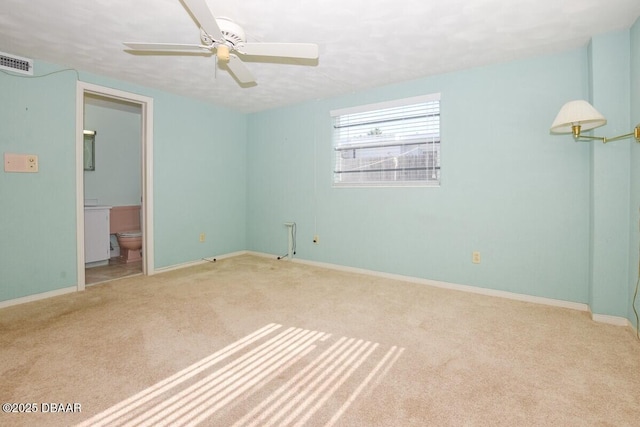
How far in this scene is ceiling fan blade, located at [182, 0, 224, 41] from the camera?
1492 mm

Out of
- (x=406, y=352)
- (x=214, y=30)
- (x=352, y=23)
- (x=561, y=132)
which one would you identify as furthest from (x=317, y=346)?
(x=561, y=132)

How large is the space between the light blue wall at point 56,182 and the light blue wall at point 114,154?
1.32 meters

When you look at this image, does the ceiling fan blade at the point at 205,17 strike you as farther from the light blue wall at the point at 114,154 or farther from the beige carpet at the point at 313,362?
the light blue wall at the point at 114,154

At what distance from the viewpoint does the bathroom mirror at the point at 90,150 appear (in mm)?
4727

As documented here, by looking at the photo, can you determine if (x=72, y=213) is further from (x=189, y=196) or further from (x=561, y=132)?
(x=561, y=132)

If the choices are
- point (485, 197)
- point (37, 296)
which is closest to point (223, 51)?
point (485, 197)

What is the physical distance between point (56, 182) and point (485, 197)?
168 inches

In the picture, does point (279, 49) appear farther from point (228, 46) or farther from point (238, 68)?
point (238, 68)

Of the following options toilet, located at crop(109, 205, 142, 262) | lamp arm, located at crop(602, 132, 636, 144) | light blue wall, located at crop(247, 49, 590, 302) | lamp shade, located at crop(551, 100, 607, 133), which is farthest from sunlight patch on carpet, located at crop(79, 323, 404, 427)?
toilet, located at crop(109, 205, 142, 262)

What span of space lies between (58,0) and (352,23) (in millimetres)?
1963

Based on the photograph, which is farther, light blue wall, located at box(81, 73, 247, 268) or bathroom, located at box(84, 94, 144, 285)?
bathroom, located at box(84, 94, 144, 285)

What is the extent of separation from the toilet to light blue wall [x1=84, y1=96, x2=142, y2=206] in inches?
5.6

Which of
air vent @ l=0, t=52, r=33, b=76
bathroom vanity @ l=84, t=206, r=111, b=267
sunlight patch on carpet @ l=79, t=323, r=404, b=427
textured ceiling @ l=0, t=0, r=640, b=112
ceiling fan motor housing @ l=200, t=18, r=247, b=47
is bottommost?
sunlight patch on carpet @ l=79, t=323, r=404, b=427

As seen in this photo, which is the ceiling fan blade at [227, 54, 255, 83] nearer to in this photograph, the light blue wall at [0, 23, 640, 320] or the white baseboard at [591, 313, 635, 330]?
the light blue wall at [0, 23, 640, 320]
